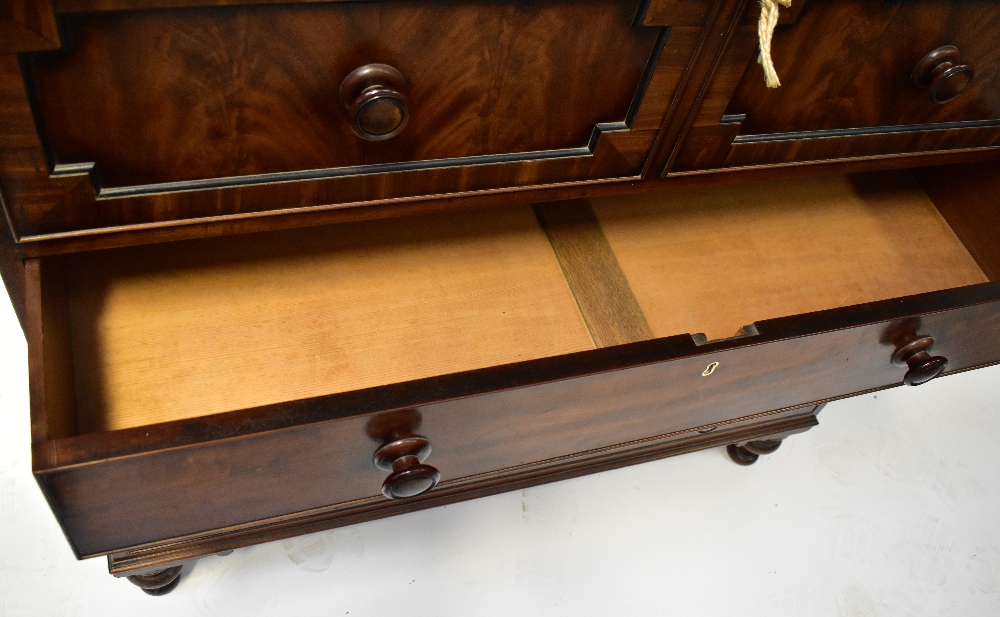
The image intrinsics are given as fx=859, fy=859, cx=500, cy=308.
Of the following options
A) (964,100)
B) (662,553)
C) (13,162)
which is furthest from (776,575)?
(13,162)

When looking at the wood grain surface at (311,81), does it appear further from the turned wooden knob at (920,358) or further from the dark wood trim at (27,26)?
the turned wooden knob at (920,358)

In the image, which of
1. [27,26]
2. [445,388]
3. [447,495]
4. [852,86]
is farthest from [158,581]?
[852,86]

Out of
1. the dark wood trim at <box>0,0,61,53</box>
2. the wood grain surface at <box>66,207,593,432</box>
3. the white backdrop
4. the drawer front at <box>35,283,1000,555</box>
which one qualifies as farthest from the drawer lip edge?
the white backdrop

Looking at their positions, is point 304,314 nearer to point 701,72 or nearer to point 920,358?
point 701,72

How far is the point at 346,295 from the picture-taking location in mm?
710

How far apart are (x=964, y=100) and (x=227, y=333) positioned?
0.69 m

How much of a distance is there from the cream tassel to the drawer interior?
243 mm

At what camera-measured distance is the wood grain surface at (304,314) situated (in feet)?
2.08

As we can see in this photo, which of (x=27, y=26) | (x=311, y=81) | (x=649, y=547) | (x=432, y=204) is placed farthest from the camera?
(x=649, y=547)

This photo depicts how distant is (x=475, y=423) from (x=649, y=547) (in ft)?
1.25

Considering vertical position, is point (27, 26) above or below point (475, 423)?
above

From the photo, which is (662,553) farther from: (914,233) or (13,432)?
(13,432)

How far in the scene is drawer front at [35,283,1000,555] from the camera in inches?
20.4

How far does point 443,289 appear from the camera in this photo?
0.74m
